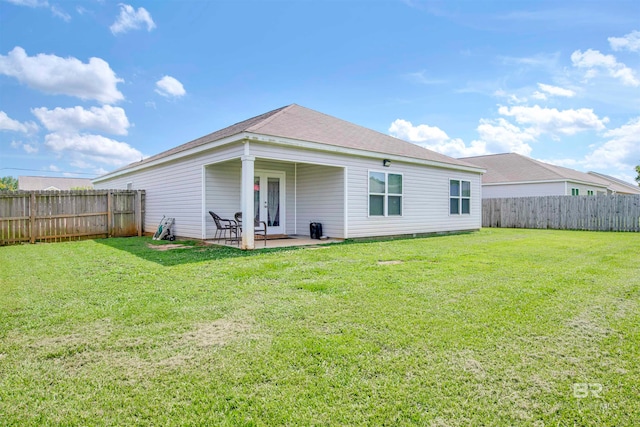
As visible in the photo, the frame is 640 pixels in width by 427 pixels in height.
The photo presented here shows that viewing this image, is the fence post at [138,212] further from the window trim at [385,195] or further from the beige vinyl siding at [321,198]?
the window trim at [385,195]

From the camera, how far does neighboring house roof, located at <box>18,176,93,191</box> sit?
4072cm

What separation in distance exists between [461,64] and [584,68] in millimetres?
4165

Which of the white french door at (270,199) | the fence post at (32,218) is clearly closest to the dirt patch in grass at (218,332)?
the white french door at (270,199)

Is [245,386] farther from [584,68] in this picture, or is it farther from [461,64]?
[584,68]

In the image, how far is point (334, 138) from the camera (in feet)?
34.5

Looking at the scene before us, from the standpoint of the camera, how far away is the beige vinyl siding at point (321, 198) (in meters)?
10.6

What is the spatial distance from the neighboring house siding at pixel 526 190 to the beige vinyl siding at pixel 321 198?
613 inches

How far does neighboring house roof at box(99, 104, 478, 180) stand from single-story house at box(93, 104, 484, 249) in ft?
0.16

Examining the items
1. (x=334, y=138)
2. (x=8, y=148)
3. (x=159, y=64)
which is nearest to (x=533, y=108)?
(x=334, y=138)

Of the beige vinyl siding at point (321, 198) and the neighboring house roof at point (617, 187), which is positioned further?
the neighboring house roof at point (617, 187)

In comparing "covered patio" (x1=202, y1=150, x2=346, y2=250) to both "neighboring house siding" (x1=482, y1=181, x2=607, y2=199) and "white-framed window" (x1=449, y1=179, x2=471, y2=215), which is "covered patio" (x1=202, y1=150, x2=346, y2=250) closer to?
"white-framed window" (x1=449, y1=179, x2=471, y2=215)

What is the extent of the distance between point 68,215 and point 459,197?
44.8ft

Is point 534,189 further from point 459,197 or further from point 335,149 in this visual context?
point 335,149

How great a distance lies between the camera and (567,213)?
1688cm
